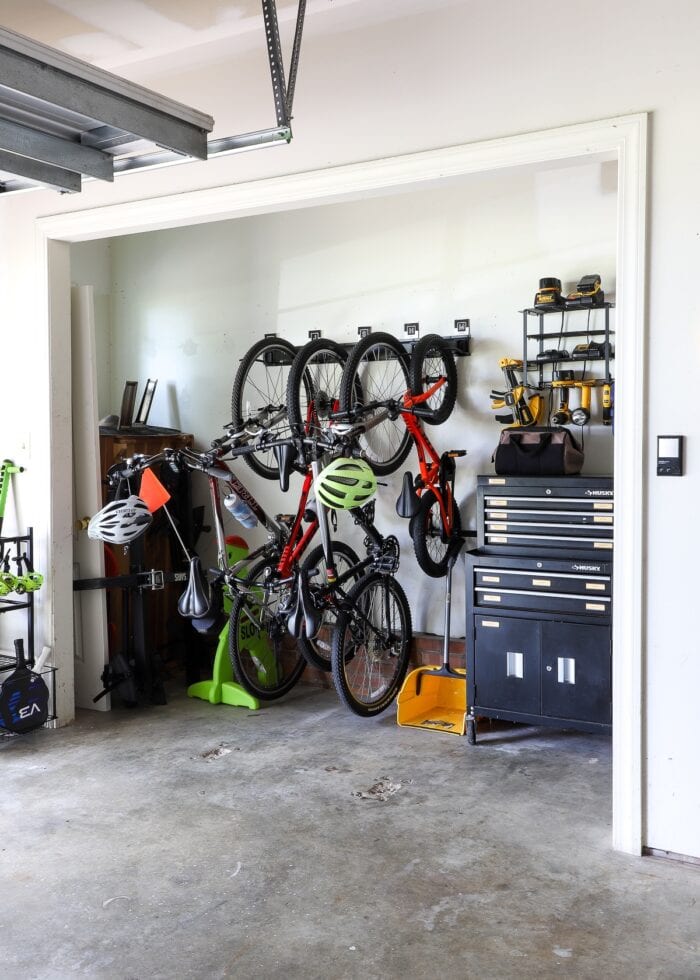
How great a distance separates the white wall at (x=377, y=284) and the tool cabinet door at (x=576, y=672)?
0.94 metres

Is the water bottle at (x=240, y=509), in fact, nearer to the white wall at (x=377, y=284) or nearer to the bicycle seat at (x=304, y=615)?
the bicycle seat at (x=304, y=615)

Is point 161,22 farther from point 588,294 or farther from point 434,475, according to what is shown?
point 434,475

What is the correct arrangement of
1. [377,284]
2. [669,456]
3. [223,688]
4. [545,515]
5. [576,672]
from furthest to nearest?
[377,284] → [223,688] → [545,515] → [576,672] → [669,456]

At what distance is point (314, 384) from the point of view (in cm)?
528

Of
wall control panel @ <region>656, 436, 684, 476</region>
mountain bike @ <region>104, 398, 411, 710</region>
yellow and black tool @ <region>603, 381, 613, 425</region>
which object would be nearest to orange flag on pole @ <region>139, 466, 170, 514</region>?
mountain bike @ <region>104, 398, 411, 710</region>

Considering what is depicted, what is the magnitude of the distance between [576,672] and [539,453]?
1.00 metres

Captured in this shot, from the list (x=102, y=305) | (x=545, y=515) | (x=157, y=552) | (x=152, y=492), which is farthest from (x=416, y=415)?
(x=102, y=305)

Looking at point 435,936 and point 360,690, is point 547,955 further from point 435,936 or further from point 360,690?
point 360,690

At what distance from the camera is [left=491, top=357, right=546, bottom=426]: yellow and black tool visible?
4.41 m

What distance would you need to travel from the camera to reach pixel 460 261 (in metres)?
4.83

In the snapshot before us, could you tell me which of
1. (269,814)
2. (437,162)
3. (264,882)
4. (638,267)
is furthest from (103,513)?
(638,267)

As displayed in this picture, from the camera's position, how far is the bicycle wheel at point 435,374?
→ 4.41 meters

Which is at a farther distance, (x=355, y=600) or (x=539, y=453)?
(x=355, y=600)

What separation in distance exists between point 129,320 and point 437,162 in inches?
128
